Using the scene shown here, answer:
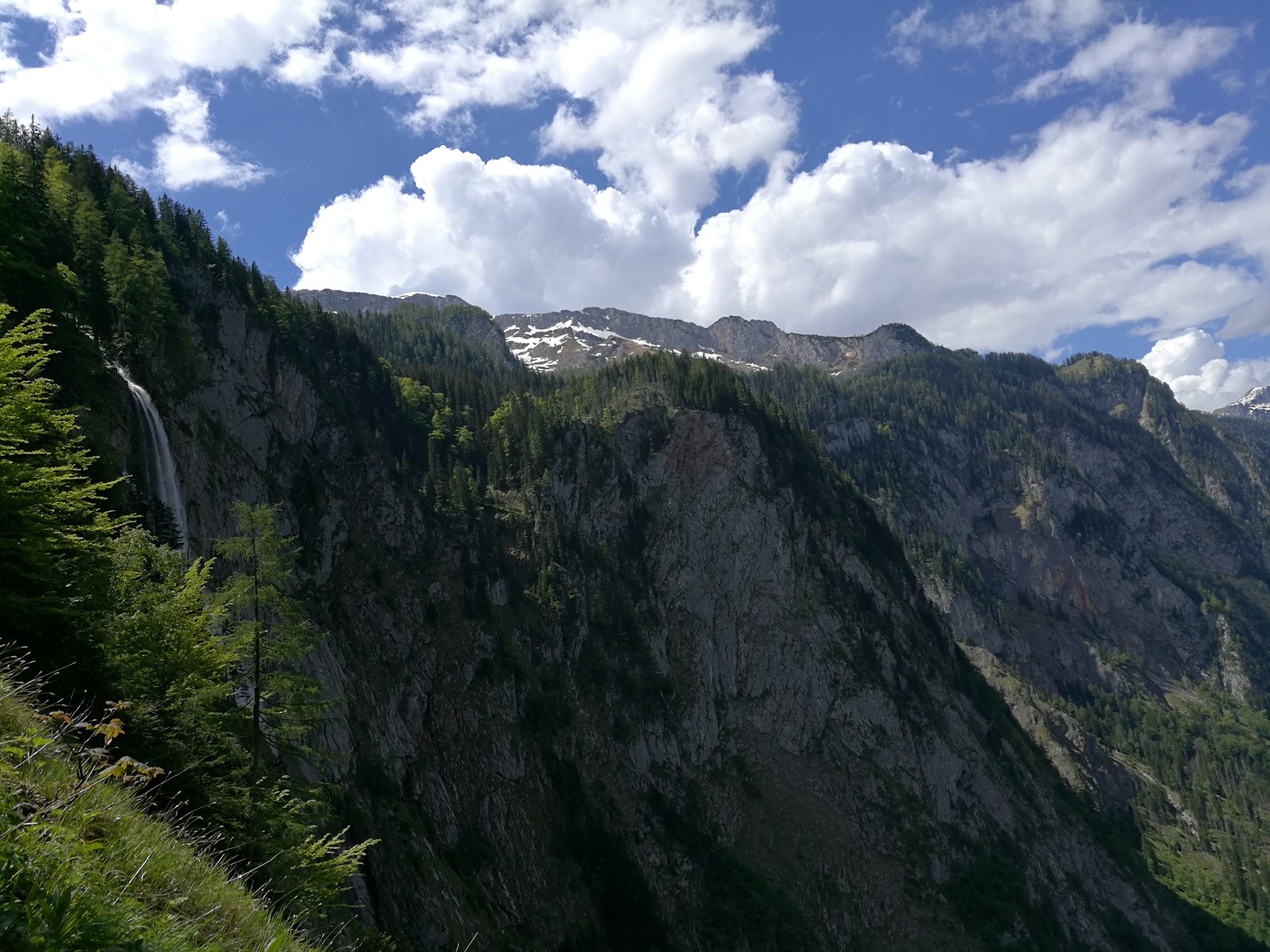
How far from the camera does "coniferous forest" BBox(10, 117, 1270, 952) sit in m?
14.9

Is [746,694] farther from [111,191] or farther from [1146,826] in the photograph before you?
[1146,826]

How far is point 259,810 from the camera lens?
647 inches

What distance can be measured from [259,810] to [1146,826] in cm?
21984

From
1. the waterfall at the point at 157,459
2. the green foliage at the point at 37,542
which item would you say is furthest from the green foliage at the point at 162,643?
the waterfall at the point at 157,459

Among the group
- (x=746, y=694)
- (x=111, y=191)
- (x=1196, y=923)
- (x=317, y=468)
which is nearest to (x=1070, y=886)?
(x=1196, y=923)

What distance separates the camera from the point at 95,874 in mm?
4922

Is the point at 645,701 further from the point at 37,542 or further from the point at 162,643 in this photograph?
the point at 37,542

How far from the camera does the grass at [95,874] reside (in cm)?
410

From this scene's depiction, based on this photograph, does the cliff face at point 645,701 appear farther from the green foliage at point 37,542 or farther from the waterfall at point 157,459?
the green foliage at point 37,542

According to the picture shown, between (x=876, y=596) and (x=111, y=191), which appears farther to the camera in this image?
(x=876, y=596)

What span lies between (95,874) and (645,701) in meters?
93.3

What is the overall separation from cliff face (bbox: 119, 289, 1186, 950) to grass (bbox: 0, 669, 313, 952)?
3257 cm

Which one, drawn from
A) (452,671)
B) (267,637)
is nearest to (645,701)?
(452,671)

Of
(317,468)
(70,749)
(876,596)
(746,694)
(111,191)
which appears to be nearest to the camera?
(70,749)
